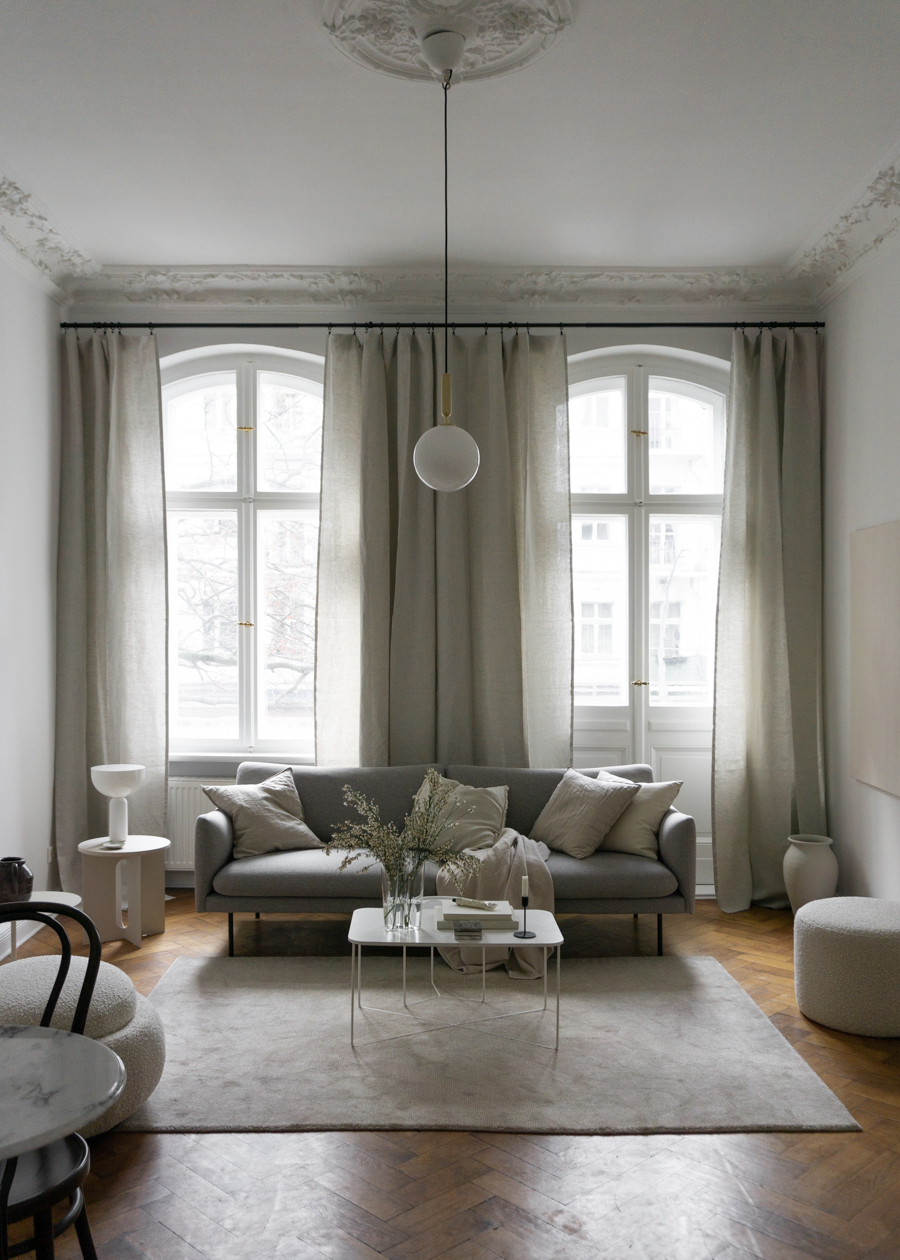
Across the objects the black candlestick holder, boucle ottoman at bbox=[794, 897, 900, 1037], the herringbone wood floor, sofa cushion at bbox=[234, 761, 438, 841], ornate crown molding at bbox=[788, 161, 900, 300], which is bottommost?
the herringbone wood floor

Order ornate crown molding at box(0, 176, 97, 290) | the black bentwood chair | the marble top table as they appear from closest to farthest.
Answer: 1. the marble top table
2. the black bentwood chair
3. ornate crown molding at box(0, 176, 97, 290)

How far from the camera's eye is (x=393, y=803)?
474 centimetres

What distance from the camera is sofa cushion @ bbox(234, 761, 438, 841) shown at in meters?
4.72

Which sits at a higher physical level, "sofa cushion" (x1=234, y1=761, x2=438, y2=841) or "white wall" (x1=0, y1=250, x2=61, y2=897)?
"white wall" (x1=0, y1=250, x2=61, y2=897)

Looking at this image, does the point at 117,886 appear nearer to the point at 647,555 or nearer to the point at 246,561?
the point at 246,561

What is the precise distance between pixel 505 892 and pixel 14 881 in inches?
79.0

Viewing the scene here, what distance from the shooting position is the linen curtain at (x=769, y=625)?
200 inches

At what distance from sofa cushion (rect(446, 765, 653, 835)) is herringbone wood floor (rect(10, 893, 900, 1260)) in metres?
2.01

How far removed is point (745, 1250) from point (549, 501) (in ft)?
12.2

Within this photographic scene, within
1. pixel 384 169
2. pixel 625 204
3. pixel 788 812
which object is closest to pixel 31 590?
pixel 384 169

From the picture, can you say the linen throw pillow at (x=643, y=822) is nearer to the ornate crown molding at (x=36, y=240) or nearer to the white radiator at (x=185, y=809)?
the white radiator at (x=185, y=809)

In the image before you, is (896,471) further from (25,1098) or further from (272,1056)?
(25,1098)

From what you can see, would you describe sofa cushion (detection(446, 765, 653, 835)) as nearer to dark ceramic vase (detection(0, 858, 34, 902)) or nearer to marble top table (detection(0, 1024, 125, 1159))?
dark ceramic vase (detection(0, 858, 34, 902))

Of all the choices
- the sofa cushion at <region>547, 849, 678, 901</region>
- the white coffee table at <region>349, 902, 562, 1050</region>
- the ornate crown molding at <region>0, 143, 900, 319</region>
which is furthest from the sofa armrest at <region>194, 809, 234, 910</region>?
the ornate crown molding at <region>0, 143, 900, 319</region>
